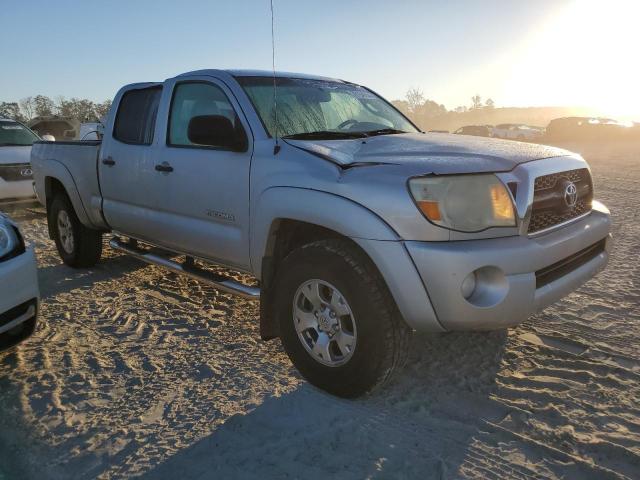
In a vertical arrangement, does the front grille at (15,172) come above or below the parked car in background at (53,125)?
below

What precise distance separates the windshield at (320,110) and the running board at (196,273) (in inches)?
40.7

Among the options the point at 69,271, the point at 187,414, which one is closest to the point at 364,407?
the point at 187,414

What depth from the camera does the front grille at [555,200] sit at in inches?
110

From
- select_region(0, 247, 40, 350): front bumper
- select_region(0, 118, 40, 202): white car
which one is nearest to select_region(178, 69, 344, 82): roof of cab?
select_region(0, 247, 40, 350): front bumper

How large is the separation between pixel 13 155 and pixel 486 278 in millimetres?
8986

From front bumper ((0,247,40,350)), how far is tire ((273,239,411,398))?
5.08 feet

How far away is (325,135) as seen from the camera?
3.51 meters

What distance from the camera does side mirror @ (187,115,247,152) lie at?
10.9ft

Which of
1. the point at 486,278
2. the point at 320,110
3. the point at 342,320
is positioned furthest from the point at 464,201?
the point at 320,110

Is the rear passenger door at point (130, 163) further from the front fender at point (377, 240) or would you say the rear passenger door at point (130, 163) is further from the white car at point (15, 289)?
the front fender at point (377, 240)

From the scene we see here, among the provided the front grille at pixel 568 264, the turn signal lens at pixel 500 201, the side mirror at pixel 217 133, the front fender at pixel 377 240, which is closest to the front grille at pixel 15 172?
the side mirror at pixel 217 133

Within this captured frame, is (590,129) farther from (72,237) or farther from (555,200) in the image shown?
(555,200)

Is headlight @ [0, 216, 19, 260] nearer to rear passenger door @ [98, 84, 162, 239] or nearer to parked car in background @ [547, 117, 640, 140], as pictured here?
rear passenger door @ [98, 84, 162, 239]

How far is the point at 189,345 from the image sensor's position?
12.1 feet
